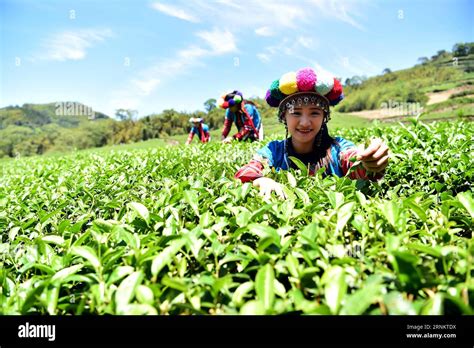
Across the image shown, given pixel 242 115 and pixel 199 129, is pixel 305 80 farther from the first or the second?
pixel 199 129

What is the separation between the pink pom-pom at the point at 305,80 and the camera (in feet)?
7.79

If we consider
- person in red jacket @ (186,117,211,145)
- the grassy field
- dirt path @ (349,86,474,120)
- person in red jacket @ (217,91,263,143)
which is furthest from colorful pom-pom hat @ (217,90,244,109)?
dirt path @ (349,86,474,120)

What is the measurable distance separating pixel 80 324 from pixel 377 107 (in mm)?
36247

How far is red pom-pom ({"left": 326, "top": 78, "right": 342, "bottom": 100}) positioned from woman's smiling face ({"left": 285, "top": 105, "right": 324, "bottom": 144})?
0.42 ft

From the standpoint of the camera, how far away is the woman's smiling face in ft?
8.00

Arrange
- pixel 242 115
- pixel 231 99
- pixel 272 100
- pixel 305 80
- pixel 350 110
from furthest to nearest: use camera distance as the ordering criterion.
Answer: pixel 350 110, pixel 242 115, pixel 231 99, pixel 272 100, pixel 305 80

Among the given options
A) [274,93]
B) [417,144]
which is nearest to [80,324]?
[274,93]

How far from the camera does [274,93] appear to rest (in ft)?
8.50

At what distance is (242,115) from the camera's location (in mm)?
8312

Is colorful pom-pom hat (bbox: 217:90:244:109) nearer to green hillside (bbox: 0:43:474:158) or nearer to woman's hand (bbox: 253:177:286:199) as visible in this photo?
woman's hand (bbox: 253:177:286:199)

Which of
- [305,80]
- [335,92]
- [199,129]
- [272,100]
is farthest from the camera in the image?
[199,129]

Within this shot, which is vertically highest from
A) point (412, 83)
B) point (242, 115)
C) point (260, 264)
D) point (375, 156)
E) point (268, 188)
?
point (412, 83)

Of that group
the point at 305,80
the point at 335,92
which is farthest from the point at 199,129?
the point at 305,80

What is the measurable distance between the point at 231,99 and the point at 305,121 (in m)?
5.93
